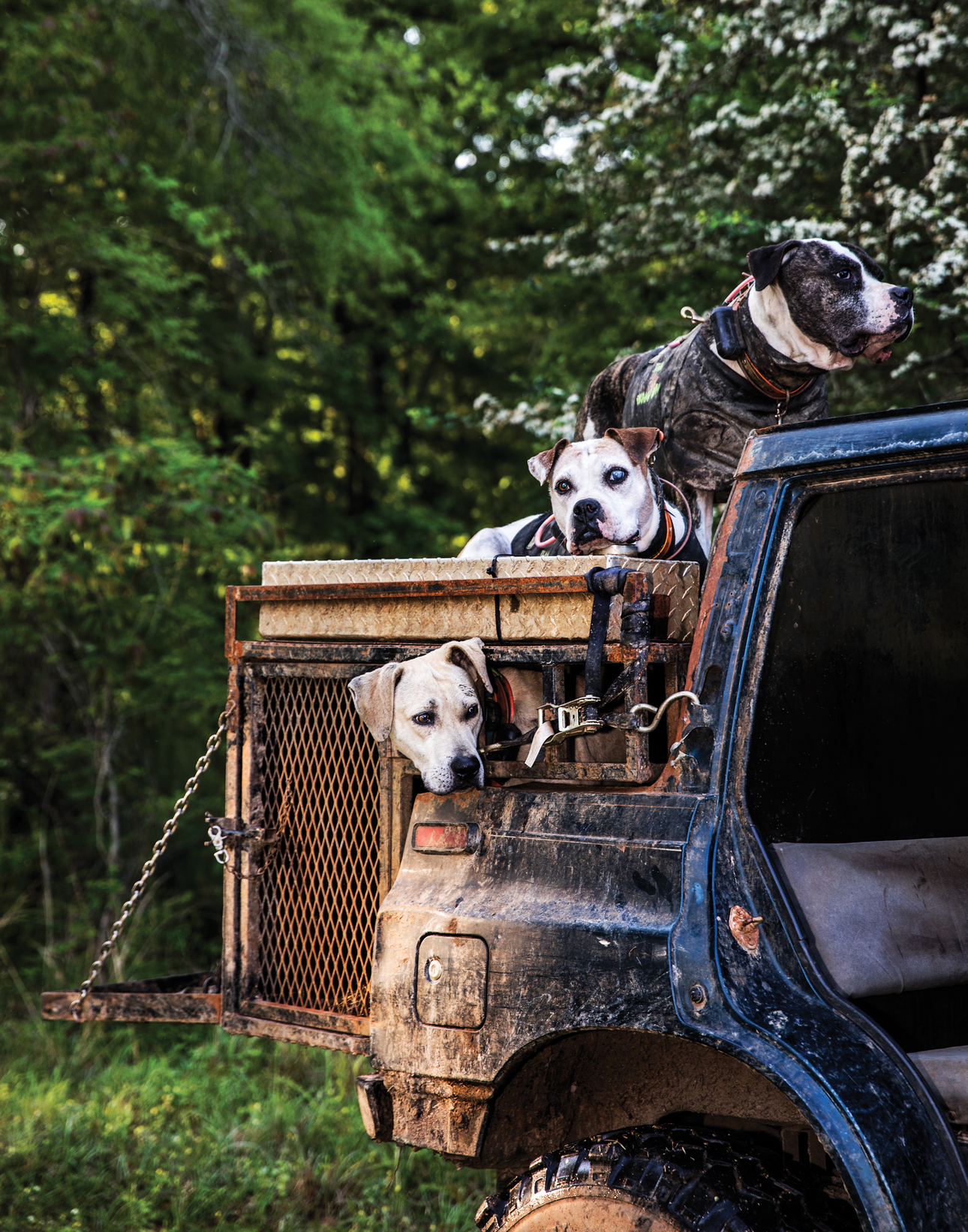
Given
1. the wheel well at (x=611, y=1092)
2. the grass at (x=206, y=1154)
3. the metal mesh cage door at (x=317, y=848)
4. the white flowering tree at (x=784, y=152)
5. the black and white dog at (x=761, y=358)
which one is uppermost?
the white flowering tree at (x=784, y=152)

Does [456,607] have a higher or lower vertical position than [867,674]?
higher

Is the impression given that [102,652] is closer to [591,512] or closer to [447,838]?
[591,512]

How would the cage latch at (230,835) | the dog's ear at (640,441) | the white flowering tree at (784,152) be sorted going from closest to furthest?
the cage latch at (230,835), the dog's ear at (640,441), the white flowering tree at (784,152)

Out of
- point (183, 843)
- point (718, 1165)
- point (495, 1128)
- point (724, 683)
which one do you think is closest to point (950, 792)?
point (724, 683)

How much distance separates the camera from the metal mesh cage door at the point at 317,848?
269cm

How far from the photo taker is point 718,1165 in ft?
6.15

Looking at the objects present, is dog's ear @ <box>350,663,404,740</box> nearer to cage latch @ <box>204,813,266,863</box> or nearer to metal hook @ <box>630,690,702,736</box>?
cage latch @ <box>204,813,266,863</box>

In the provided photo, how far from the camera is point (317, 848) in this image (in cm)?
282

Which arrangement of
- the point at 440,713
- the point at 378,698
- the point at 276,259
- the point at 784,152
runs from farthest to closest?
the point at 276,259 < the point at 784,152 < the point at 378,698 < the point at 440,713

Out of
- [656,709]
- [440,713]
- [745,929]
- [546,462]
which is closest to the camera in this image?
[745,929]

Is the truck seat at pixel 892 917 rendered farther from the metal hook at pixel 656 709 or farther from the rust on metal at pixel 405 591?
the rust on metal at pixel 405 591

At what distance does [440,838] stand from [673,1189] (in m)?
0.75

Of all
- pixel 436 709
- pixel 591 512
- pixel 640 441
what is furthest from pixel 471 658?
pixel 640 441

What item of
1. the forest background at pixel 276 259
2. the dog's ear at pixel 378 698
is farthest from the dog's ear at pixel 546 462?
the forest background at pixel 276 259
